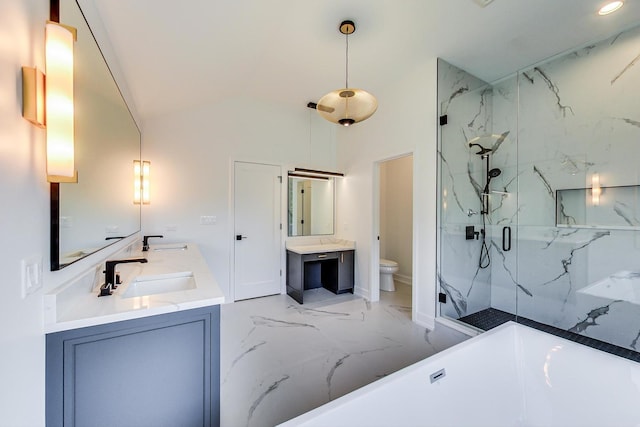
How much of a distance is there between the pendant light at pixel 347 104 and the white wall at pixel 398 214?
2573 mm

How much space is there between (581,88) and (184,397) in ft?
13.7

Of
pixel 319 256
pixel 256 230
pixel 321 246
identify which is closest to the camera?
pixel 319 256

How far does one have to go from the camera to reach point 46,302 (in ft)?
3.11

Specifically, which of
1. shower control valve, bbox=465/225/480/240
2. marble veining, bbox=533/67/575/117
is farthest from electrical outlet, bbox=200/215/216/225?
marble veining, bbox=533/67/575/117

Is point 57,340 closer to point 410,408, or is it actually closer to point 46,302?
point 46,302

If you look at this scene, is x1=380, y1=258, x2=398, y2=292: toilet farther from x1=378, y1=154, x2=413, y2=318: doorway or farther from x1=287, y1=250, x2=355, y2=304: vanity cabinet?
x1=287, y1=250, x2=355, y2=304: vanity cabinet

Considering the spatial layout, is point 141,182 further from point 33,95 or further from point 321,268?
point 321,268

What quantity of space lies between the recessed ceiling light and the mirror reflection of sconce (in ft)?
11.8

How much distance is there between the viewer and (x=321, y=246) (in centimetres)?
413

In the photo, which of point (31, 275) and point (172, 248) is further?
point (172, 248)

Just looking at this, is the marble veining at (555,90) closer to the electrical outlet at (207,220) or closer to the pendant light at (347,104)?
the pendant light at (347,104)

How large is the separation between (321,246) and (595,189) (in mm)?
3222

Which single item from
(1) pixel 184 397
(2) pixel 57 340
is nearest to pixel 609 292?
(1) pixel 184 397

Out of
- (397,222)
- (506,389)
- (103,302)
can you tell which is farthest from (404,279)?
(103,302)
